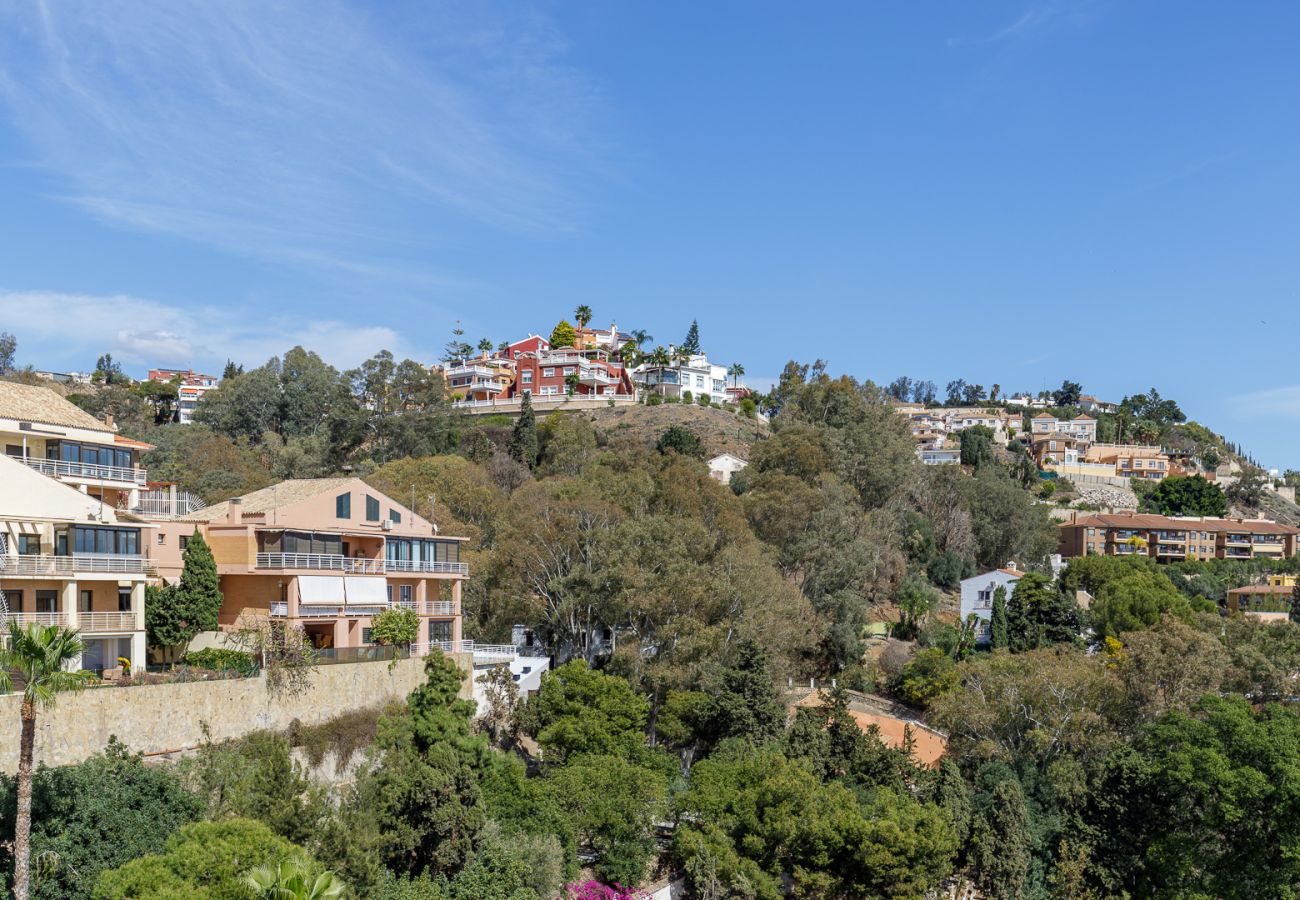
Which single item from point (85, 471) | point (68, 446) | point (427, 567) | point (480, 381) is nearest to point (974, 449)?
point (480, 381)

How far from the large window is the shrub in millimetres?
3397

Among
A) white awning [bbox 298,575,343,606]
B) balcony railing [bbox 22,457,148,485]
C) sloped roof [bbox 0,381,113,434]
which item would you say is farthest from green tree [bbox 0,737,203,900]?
sloped roof [bbox 0,381,113,434]

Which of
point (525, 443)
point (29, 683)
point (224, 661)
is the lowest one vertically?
point (224, 661)

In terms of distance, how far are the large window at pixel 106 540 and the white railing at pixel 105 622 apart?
5.77ft

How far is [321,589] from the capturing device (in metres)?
38.8

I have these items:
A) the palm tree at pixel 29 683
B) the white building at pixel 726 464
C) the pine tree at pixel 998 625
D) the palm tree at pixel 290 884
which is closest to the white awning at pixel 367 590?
the palm tree at pixel 29 683

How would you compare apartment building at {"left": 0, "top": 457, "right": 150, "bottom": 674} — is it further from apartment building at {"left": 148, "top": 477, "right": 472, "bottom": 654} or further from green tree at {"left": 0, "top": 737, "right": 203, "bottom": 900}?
green tree at {"left": 0, "top": 737, "right": 203, "bottom": 900}

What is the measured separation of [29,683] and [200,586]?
1269 cm

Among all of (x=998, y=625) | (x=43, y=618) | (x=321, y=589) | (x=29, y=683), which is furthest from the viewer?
(x=998, y=625)

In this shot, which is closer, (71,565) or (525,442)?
(71,565)

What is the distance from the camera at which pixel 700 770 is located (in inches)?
1490

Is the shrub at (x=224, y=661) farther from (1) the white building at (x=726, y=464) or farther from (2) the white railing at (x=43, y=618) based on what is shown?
(1) the white building at (x=726, y=464)

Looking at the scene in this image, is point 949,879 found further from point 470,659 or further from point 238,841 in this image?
point 238,841

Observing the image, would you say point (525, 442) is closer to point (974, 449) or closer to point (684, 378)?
point (684, 378)
